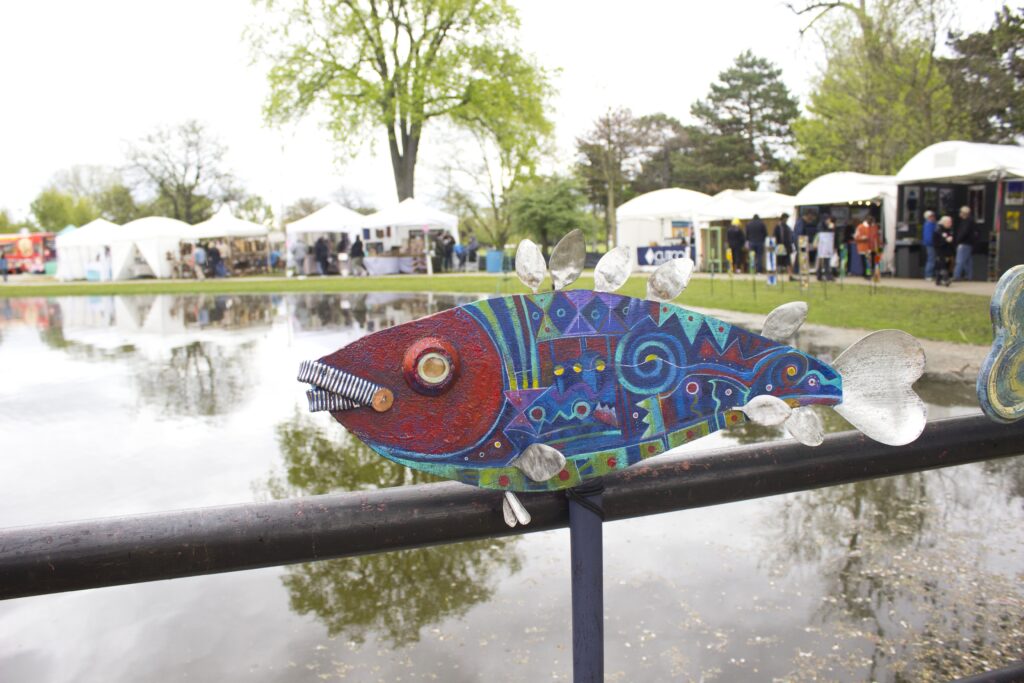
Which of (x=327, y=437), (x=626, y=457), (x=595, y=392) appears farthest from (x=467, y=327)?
(x=327, y=437)

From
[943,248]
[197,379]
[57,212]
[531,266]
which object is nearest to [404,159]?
[943,248]

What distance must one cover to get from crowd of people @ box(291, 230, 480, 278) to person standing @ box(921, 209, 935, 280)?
54.0ft

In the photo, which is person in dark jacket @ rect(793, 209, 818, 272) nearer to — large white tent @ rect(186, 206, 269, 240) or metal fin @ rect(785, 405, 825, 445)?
metal fin @ rect(785, 405, 825, 445)

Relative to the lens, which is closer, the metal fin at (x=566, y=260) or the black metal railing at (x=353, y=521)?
the black metal railing at (x=353, y=521)

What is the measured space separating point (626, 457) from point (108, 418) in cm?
652

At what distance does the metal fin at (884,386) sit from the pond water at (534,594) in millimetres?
1746

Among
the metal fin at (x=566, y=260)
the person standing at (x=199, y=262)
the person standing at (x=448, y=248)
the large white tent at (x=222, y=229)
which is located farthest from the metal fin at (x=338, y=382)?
the person standing at (x=199, y=262)

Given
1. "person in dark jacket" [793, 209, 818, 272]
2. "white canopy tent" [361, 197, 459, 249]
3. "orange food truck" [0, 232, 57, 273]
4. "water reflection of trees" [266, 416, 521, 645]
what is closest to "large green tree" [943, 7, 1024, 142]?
"person in dark jacket" [793, 209, 818, 272]

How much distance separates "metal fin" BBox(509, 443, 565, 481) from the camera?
1.14m

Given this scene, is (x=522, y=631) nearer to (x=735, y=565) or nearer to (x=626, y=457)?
(x=735, y=565)

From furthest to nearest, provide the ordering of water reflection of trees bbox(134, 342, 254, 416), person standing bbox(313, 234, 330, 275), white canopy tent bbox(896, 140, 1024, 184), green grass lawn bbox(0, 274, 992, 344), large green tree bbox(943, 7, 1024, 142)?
person standing bbox(313, 234, 330, 275)
white canopy tent bbox(896, 140, 1024, 184)
large green tree bbox(943, 7, 1024, 142)
green grass lawn bbox(0, 274, 992, 344)
water reflection of trees bbox(134, 342, 254, 416)

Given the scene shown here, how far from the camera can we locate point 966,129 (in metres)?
20.7

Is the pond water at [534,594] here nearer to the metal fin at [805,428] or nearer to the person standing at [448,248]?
the metal fin at [805,428]

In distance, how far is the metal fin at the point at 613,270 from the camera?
3.96ft
